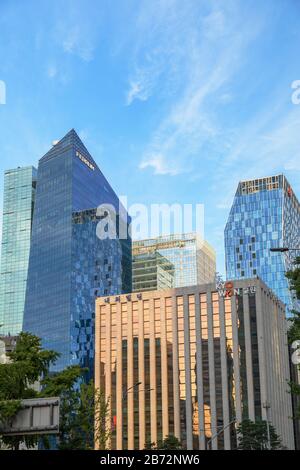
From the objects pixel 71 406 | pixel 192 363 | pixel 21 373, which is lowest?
pixel 71 406

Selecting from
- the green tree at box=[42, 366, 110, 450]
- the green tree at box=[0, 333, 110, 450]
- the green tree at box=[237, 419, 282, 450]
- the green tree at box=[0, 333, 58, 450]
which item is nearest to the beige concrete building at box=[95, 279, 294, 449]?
the green tree at box=[237, 419, 282, 450]

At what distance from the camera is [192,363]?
123m

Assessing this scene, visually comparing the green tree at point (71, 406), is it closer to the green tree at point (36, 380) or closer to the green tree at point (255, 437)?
the green tree at point (36, 380)

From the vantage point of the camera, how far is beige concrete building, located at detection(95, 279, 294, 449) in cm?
11819

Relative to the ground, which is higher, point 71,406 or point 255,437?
point 255,437

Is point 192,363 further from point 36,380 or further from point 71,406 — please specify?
point 36,380

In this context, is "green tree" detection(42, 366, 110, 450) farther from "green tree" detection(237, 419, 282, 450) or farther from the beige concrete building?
the beige concrete building

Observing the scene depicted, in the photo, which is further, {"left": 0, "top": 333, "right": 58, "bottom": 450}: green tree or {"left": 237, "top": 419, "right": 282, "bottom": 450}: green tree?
{"left": 237, "top": 419, "right": 282, "bottom": 450}: green tree

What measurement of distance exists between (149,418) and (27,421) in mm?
97782

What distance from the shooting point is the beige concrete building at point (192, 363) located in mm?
118188

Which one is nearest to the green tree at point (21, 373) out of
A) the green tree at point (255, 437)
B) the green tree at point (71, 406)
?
the green tree at point (71, 406)

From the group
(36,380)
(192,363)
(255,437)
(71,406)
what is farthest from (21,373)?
(192,363)
